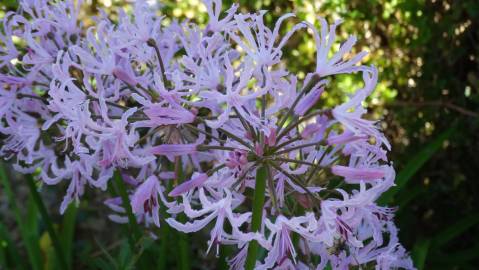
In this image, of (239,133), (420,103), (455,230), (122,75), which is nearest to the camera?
(239,133)

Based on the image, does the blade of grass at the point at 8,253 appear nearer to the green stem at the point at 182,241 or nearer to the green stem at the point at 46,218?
the green stem at the point at 46,218

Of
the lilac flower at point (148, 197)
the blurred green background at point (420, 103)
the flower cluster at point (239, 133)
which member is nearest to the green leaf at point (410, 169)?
the blurred green background at point (420, 103)

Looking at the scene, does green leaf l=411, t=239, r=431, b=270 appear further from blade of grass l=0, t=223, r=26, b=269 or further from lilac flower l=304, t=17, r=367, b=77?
blade of grass l=0, t=223, r=26, b=269

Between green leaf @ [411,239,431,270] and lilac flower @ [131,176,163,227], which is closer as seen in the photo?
lilac flower @ [131,176,163,227]

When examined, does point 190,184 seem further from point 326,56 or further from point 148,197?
point 326,56

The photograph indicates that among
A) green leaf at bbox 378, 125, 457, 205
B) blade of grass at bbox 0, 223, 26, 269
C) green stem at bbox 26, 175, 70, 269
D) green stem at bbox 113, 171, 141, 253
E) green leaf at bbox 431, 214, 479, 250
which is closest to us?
green stem at bbox 113, 171, 141, 253

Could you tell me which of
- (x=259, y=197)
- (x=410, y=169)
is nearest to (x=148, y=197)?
(x=259, y=197)

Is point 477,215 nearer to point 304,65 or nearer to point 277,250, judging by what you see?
point 304,65

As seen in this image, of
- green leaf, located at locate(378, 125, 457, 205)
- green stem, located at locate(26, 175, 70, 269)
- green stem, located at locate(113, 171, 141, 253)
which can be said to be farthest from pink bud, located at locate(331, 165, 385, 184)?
green stem, located at locate(26, 175, 70, 269)
